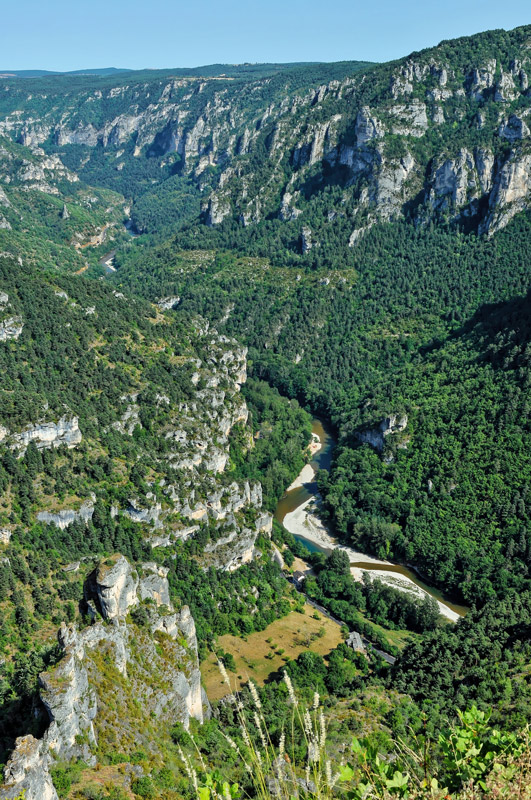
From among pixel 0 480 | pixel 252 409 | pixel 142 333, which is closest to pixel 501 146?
pixel 252 409

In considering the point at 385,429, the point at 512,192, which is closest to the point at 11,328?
Answer: the point at 385,429

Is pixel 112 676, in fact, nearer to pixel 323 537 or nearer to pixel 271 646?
pixel 271 646

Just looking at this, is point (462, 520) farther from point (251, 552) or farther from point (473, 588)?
point (251, 552)

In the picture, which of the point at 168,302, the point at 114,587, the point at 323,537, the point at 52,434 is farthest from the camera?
the point at 168,302

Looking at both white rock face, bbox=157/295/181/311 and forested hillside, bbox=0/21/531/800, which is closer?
forested hillside, bbox=0/21/531/800

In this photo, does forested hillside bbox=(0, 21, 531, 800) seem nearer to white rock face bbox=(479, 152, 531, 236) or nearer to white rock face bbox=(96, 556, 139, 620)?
white rock face bbox=(96, 556, 139, 620)

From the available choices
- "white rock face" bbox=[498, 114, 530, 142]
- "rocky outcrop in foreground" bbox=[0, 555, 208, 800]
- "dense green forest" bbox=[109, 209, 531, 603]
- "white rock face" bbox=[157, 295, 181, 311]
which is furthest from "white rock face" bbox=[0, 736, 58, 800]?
"white rock face" bbox=[498, 114, 530, 142]

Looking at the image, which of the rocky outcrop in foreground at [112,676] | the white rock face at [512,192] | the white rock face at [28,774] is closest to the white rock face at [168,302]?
the white rock face at [512,192]
